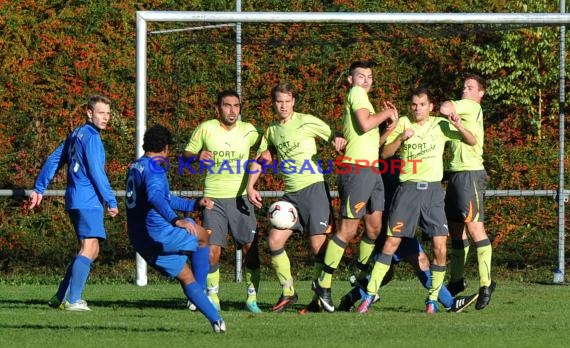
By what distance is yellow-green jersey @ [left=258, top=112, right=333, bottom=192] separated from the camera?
1083cm

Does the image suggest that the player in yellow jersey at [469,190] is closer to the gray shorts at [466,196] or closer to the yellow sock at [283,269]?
the gray shorts at [466,196]

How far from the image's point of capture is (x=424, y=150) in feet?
34.9

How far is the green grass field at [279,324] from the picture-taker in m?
8.59

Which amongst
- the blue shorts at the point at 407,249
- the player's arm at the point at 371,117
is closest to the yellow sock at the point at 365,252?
the blue shorts at the point at 407,249

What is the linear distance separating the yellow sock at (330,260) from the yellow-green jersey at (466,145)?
1375 millimetres

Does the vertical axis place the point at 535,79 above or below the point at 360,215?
above

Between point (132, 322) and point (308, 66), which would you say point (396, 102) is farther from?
point (132, 322)

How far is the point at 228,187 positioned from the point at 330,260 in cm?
115

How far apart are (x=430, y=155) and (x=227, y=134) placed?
6.21 feet

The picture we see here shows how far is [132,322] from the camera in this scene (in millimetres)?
9742

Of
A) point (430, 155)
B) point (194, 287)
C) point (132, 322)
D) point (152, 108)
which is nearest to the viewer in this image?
point (194, 287)

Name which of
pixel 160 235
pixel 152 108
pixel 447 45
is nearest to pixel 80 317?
pixel 160 235

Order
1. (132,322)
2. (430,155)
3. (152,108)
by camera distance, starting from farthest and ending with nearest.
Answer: (152,108) → (430,155) → (132,322)

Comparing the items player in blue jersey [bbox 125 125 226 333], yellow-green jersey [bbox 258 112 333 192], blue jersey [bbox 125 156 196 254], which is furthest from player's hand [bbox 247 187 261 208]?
blue jersey [bbox 125 156 196 254]
